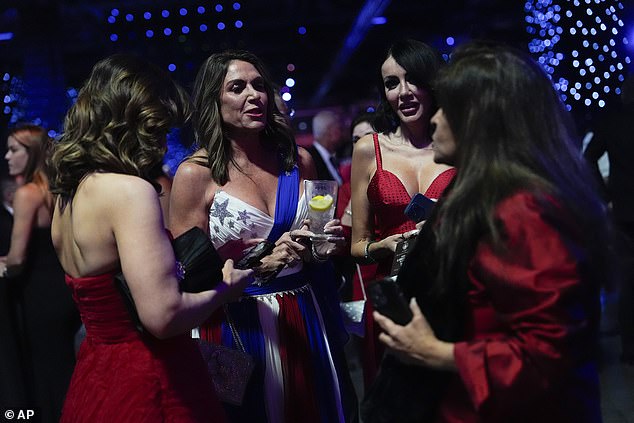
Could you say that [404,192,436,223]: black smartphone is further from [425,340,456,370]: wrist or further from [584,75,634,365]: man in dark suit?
[584,75,634,365]: man in dark suit

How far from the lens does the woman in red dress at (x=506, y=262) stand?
1.77 m

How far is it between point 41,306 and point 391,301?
3561mm

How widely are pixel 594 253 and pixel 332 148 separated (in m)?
5.98

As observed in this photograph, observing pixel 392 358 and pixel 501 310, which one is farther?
pixel 392 358

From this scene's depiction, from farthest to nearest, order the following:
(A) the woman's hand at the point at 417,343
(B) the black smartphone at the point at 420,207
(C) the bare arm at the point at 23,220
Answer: (C) the bare arm at the point at 23,220, (B) the black smartphone at the point at 420,207, (A) the woman's hand at the point at 417,343

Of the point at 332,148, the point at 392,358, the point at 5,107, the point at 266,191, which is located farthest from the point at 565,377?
the point at 5,107

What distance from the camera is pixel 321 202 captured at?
119 inches

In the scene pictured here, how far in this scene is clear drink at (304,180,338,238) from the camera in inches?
119

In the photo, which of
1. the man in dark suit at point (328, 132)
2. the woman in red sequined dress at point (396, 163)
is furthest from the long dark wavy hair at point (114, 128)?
the man in dark suit at point (328, 132)

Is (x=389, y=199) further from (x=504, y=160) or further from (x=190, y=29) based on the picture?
(x=190, y=29)

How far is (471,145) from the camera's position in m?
1.90

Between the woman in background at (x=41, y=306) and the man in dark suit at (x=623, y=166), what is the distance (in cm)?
344

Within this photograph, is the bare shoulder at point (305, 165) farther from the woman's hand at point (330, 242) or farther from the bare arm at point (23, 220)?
the bare arm at point (23, 220)

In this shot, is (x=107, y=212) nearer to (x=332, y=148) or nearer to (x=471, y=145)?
(x=471, y=145)
